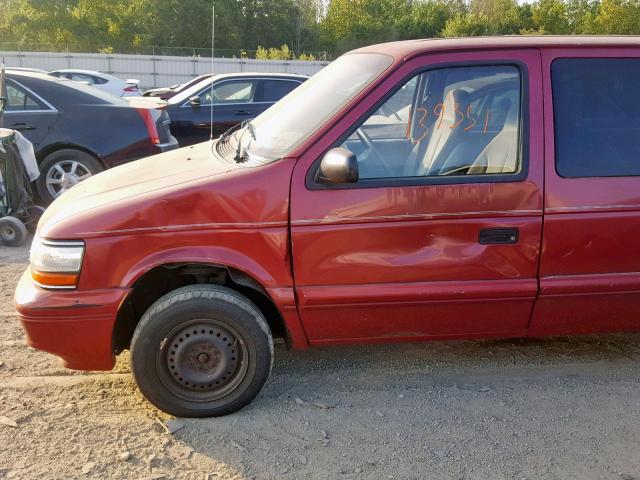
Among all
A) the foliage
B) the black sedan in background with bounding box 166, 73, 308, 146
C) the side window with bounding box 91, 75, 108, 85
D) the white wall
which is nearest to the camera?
the black sedan in background with bounding box 166, 73, 308, 146

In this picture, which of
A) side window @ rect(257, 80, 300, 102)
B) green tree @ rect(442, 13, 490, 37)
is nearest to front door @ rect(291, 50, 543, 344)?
side window @ rect(257, 80, 300, 102)

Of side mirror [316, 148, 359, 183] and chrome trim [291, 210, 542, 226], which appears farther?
chrome trim [291, 210, 542, 226]

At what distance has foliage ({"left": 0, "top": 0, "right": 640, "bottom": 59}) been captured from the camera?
48750 millimetres

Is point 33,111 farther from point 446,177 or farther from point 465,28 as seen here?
point 465,28

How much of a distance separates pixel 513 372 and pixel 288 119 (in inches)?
81.7

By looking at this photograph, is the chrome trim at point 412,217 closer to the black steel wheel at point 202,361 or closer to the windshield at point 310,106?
the windshield at point 310,106

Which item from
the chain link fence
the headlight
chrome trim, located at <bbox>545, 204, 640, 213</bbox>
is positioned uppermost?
the chain link fence

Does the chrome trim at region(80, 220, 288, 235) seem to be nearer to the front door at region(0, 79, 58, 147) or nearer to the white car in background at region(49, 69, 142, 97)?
the front door at region(0, 79, 58, 147)

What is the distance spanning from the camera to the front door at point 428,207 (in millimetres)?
3338

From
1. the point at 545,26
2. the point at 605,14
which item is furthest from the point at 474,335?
the point at 545,26

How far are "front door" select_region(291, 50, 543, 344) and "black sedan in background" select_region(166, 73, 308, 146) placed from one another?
24.7 feet

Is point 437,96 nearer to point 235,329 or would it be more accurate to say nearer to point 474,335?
point 474,335

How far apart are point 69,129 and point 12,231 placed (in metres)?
1.63

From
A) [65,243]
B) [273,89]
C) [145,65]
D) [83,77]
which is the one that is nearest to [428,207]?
[65,243]
